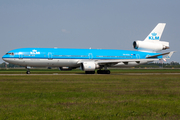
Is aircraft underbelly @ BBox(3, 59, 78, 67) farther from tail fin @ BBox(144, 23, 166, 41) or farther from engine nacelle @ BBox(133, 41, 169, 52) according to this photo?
tail fin @ BBox(144, 23, 166, 41)

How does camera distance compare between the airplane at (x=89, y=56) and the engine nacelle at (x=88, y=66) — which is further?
the engine nacelle at (x=88, y=66)

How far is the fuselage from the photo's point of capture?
42.6m

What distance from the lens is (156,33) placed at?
176ft

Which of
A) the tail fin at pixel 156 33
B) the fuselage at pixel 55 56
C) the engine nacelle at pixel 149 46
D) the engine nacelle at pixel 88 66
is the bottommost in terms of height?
the engine nacelle at pixel 88 66

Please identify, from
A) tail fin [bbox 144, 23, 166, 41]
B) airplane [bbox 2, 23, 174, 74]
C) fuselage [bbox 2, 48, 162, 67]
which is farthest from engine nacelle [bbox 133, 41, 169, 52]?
fuselage [bbox 2, 48, 162, 67]

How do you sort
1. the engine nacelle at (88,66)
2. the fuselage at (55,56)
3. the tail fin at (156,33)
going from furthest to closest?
1. the tail fin at (156,33)
2. the engine nacelle at (88,66)
3. the fuselage at (55,56)

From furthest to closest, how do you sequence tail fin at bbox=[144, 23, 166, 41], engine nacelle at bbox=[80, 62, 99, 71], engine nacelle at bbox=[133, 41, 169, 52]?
tail fin at bbox=[144, 23, 166, 41], engine nacelle at bbox=[133, 41, 169, 52], engine nacelle at bbox=[80, 62, 99, 71]

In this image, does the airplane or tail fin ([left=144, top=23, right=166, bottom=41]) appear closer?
the airplane

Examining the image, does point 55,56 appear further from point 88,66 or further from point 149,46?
point 149,46

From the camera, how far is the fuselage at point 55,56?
4262 cm

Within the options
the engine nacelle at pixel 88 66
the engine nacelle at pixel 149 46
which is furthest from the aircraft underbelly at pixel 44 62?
the engine nacelle at pixel 149 46

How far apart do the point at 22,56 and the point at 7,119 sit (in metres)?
35.3

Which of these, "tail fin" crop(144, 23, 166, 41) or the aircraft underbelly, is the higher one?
"tail fin" crop(144, 23, 166, 41)

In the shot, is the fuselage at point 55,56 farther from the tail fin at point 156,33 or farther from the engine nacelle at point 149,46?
the tail fin at point 156,33
